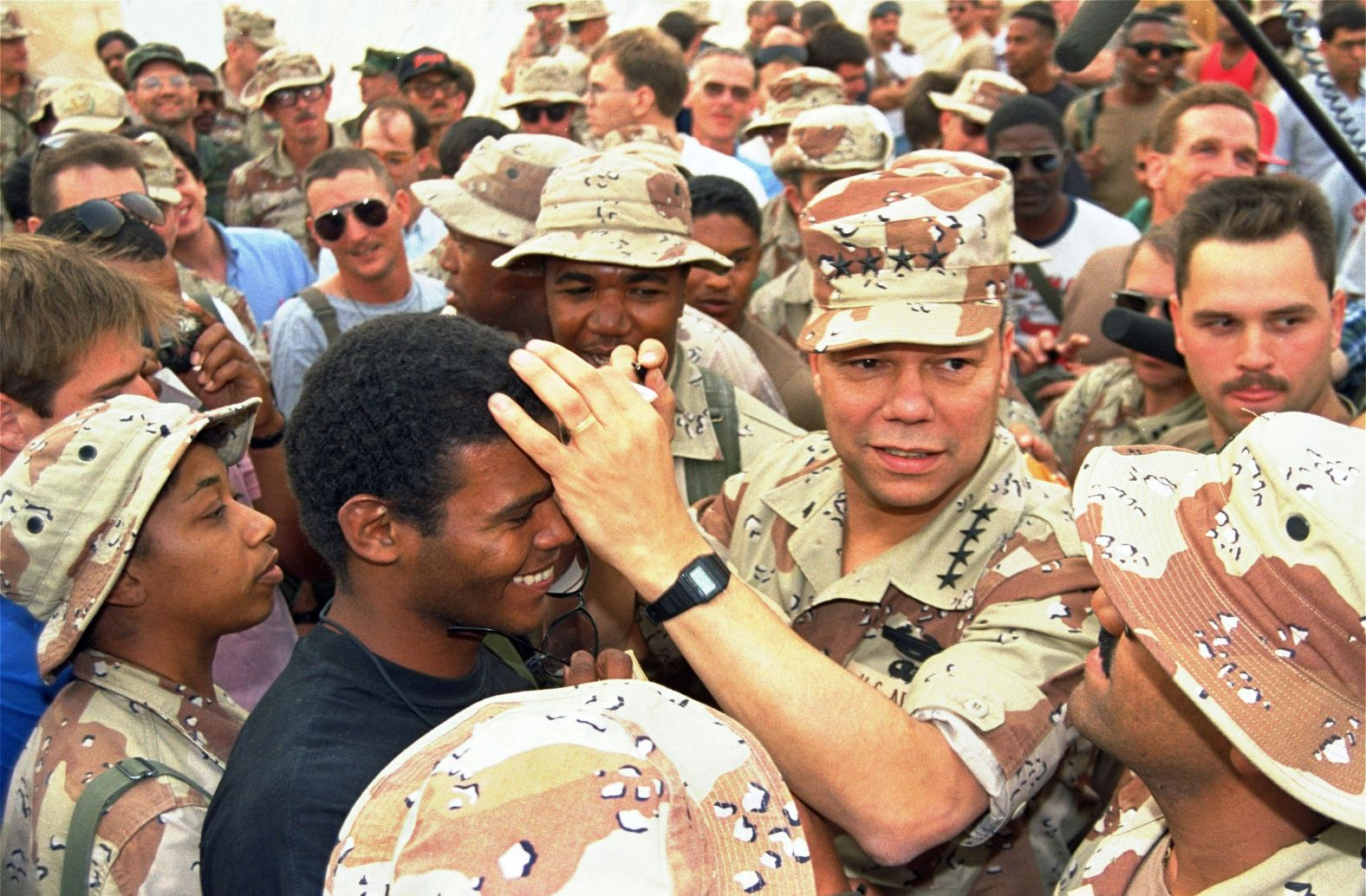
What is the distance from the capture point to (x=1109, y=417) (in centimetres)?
371

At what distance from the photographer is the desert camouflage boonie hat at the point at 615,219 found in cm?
330

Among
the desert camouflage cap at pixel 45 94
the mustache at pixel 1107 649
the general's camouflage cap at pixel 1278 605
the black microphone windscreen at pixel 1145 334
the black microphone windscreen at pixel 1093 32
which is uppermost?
the black microphone windscreen at pixel 1093 32

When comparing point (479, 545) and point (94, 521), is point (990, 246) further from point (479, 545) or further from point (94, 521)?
point (94, 521)

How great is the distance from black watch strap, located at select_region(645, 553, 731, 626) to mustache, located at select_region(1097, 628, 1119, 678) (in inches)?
21.9

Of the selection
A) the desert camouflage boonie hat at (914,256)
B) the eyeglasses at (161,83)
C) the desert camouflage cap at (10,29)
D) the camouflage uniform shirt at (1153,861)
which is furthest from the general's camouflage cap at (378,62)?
the camouflage uniform shirt at (1153,861)

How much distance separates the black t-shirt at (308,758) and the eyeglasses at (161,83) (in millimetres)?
6643

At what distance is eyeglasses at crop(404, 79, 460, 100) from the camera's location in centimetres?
845

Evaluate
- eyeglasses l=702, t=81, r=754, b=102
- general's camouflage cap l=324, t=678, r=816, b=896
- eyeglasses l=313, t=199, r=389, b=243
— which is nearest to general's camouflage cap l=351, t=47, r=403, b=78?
eyeglasses l=702, t=81, r=754, b=102

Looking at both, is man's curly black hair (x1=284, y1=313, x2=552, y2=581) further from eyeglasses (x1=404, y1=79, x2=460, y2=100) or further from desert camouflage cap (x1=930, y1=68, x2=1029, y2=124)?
eyeglasses (x1=404, y1=79, x2=460, y2=100)

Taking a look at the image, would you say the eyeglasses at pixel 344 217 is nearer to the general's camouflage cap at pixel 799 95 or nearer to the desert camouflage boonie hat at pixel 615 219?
the desert camouflage boonie hat at pixel 615 219

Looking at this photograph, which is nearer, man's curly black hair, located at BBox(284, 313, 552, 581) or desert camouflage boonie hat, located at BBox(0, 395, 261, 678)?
man's curly black hair, located at BBox(284, 313, 552, 581)

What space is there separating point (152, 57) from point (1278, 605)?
8.02 m

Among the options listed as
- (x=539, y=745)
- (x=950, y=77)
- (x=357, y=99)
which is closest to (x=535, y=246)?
(x=539, y=745)

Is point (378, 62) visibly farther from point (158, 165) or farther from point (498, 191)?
point (498, 191)
